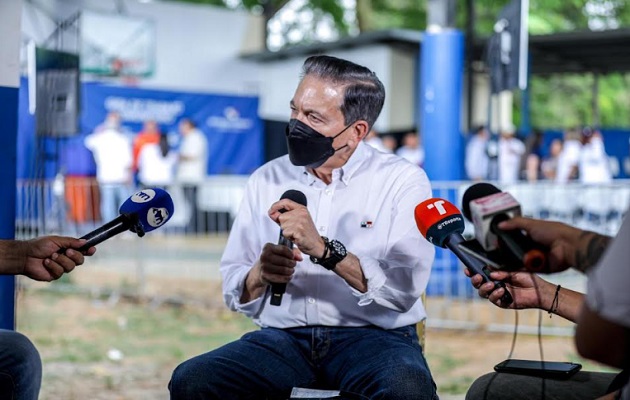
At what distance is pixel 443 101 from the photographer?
34.6 feet

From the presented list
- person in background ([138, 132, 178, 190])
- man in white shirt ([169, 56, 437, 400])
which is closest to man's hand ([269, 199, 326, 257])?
man in white shirt ([169, 56, 437, 400])

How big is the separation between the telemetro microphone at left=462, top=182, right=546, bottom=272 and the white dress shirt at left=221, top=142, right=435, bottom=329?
1110 mm

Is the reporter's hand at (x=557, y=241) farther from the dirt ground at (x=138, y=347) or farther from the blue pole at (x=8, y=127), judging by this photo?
the dirt ground at (x=138, y=347)

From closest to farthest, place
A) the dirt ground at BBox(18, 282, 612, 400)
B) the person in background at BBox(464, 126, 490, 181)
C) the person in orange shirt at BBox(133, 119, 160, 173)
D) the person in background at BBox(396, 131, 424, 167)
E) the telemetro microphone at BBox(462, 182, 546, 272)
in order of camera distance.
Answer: the telemetro microphone at BBox(462, 182, 546, 272) → the dirt ground at BBox(18, 282, 612, 400) → the person in background at BBox(396, 131, 424, 167) → the person in orange shirt at BBox(133, 119, 160, 173) → the person in background at BBox(464, 126, 490, 181)

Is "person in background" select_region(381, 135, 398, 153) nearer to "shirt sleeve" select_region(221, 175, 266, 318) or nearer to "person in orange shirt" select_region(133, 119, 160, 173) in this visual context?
"person in orange shirt" select_region(133, 119, 160, 173)

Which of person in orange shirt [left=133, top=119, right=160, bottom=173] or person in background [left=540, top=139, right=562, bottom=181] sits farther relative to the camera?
person in background [left=540, top=139, right=562, bottom=181]

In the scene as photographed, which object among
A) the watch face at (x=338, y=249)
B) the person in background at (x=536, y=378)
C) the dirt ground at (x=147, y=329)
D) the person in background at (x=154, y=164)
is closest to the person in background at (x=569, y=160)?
the person in background at (x=154, y=164)

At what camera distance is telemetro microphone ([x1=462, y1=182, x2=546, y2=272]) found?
220 cm

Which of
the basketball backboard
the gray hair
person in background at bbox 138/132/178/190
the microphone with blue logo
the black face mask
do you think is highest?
the basketball backboard

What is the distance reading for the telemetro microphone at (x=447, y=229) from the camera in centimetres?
269

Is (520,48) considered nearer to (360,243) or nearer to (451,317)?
(451,317)

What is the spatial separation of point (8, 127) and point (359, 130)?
1.66 m

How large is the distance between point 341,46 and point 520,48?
10848 millimetres

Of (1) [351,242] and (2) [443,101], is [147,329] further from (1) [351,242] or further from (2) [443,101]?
(1) [351,242]
